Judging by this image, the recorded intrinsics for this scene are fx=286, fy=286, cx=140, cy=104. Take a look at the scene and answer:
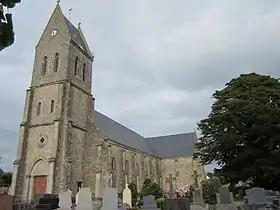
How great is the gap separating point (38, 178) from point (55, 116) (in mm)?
5987

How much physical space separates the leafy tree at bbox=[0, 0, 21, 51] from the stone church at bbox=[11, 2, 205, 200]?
23.7 metres

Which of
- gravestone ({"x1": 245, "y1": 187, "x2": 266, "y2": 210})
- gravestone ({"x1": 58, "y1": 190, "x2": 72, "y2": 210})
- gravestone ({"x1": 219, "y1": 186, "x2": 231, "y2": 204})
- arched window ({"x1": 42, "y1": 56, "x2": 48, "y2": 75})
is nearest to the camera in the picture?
gravestone ({"x1": 245, "y1": 187, "x2": 266, "y2": 210})

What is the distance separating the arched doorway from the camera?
2609cm

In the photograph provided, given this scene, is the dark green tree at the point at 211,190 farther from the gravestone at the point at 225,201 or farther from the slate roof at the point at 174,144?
the gravestone at the point at 225,201

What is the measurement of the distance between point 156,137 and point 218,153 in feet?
105

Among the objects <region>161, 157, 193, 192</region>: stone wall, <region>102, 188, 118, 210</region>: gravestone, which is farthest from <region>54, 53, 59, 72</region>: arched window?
<region>161, 157, 193, 192</region>: stone wall

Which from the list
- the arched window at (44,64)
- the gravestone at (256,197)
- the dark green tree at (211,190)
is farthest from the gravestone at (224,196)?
the arched window at (44,64)

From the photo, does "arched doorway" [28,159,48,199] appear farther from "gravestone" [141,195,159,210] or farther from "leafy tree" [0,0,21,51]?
"leafy tree" [0,0,21,51]

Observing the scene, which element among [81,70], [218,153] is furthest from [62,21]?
[218,153]

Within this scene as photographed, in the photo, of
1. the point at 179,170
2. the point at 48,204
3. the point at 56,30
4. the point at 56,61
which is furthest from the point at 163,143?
the point at 48,204

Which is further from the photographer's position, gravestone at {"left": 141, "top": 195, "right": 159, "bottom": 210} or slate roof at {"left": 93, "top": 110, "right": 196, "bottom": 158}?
slate roof at {"left": 93, "top": 110, "right": 196, "bottom": 158}

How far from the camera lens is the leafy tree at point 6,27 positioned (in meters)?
2.68

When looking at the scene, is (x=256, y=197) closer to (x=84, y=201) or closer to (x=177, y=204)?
(x=177, y=204)

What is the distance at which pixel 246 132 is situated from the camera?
Answer: 71.2ft
